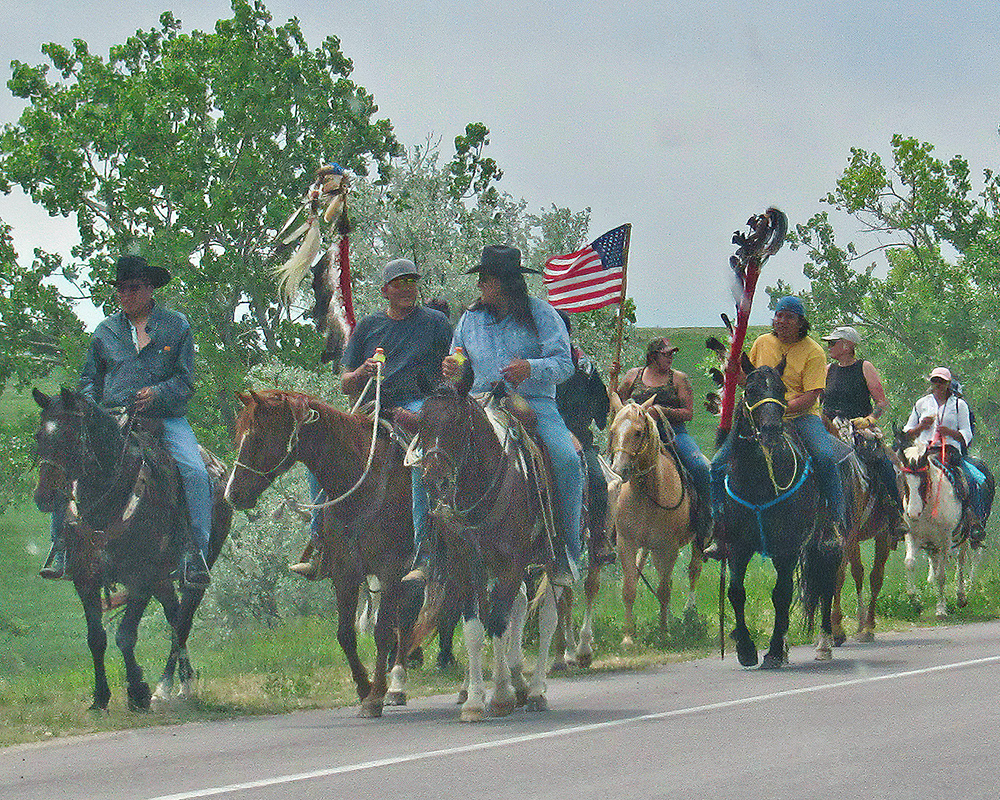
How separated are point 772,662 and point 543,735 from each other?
4.79 m

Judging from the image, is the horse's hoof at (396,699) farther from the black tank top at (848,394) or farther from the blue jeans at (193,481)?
the black tank top at (848,394)

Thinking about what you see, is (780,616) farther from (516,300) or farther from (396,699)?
(516,300)

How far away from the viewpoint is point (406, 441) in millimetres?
12430

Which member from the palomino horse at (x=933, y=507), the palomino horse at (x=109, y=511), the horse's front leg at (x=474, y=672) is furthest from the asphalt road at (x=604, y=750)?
the palomino horse at (x=933, y=507)

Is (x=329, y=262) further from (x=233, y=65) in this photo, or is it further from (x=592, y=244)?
(x=233, y=65)

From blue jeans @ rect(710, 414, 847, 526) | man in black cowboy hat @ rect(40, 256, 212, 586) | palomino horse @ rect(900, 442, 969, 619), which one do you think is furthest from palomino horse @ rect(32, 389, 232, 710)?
palomino horse @ rect(900, 442, 969, 619)

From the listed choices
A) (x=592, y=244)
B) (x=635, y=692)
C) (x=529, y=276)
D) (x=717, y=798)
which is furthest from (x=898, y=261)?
(x=717, y=798)

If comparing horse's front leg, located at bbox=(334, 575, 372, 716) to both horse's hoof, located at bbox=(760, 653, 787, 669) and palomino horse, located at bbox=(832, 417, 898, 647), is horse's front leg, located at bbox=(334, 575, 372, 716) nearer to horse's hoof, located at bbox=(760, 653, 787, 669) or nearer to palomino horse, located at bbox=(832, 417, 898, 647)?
horse's hoof, located at bbox=(760, 653, 787, 669)

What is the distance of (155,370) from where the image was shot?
12867mm

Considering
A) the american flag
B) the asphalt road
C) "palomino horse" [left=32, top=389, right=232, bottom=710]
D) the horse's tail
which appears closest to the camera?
the asphalt road

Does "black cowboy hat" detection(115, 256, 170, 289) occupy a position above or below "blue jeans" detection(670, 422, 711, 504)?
above

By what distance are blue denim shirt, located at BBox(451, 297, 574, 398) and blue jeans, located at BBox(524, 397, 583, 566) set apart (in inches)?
5.3

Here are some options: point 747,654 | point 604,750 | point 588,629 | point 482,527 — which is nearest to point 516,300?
point 482,527

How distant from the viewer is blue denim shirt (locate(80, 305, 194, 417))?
12859 millimetres
